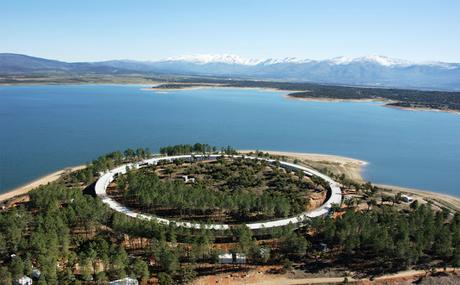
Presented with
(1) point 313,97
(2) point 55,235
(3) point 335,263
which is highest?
(1) point 313,97

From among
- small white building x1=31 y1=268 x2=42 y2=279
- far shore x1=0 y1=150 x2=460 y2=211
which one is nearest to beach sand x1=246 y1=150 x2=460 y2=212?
far shore x1=0 y1=150 x2=460 y2=211

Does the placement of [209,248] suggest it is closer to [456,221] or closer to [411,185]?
[456,221]

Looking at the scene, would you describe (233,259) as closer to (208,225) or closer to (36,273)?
(208,225)

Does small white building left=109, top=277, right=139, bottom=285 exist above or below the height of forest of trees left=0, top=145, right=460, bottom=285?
below

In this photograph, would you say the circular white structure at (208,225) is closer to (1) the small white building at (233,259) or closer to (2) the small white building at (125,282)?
(1) the small white building at (233,259)

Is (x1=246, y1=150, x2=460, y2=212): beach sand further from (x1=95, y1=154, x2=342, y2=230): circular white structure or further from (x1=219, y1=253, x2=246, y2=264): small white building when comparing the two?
(x1=219, y1=253, x2=246, y2=264): small white building

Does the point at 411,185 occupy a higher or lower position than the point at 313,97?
lower

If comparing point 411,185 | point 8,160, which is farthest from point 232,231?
point 8,160

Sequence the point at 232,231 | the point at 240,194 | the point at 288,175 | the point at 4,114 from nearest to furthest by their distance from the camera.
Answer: the point at 232,231
the point at 240,194
the point at 288,175
the point at 4,114
